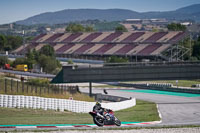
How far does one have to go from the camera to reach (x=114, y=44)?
13300 cm

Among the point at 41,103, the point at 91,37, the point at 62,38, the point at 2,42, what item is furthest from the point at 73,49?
the point at 41,103

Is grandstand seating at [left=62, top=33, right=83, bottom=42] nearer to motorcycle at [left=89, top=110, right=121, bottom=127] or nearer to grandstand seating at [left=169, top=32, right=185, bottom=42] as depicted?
grandstand seating at [left=169, top=32, right=185, bottom=42]

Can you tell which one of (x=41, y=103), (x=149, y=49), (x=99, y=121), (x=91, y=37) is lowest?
(x=149, y=49)

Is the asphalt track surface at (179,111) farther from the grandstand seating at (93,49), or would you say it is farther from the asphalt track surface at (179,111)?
the grandstand seating at (93,49)

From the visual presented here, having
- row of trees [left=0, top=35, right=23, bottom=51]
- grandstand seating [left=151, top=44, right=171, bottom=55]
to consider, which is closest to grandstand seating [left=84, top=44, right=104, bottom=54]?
grandstand seating [left=151, top=44, right=171, bottom=55]

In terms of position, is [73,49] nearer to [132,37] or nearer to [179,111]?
[132,37]

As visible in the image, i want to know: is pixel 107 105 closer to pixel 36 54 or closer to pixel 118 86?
pixel 118 86

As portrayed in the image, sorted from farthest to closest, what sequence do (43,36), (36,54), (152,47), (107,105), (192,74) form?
(43,36) < (152,47) < (36,54) < (192,74) < (107,105)

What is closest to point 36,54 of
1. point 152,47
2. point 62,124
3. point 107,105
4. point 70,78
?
point 152,47

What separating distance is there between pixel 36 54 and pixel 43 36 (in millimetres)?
59758

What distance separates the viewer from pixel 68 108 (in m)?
33.2

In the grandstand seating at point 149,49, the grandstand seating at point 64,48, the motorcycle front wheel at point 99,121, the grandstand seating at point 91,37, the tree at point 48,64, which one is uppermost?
the grandstand seating at point 91,37

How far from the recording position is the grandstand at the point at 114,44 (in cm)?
11531

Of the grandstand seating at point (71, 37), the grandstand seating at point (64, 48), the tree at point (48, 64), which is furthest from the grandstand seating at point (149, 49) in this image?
the grandstand seating at point (71, 37)
